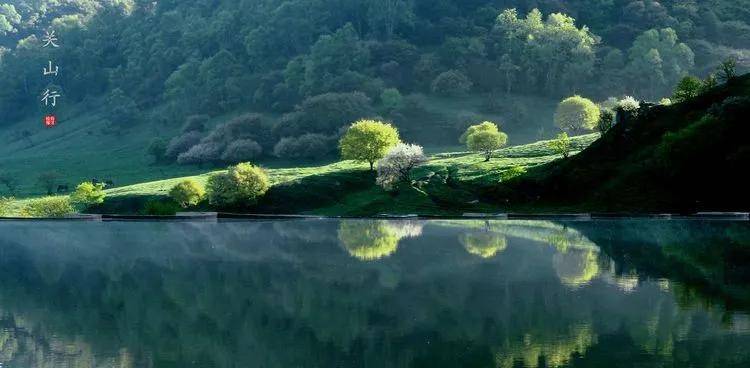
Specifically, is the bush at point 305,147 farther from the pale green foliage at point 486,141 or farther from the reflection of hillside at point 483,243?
the reflection of hillside at point 483,243

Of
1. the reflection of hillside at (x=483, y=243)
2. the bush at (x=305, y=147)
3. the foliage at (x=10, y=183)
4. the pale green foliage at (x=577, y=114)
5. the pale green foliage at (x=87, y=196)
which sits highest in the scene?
the pale green foliage at (x=577, y=114)

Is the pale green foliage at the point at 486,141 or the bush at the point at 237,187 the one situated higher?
the pale green foliage at the point at 486,141

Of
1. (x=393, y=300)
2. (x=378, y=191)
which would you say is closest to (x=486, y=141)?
(x=378, y=191)

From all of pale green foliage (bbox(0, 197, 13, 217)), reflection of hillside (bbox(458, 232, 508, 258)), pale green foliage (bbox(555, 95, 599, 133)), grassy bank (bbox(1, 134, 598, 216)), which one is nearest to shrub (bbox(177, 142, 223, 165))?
grassy bank (bbox(1, 134, 598, 216))

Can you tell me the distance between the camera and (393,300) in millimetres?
47750

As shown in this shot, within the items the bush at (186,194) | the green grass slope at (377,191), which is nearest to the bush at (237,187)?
the green grass slope at (377,191)

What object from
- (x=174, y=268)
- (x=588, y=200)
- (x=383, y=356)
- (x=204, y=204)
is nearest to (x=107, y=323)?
(x=383, y=356)

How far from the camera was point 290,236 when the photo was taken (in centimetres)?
8862

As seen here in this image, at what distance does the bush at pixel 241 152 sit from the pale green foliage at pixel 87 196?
5460 centimetres

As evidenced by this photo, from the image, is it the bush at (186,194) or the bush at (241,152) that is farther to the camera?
the bush at (241,152)

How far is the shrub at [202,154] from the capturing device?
193875 millimetres

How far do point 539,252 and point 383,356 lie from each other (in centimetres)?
3417

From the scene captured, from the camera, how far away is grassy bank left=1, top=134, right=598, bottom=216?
380 ft

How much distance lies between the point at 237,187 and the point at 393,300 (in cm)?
7890
